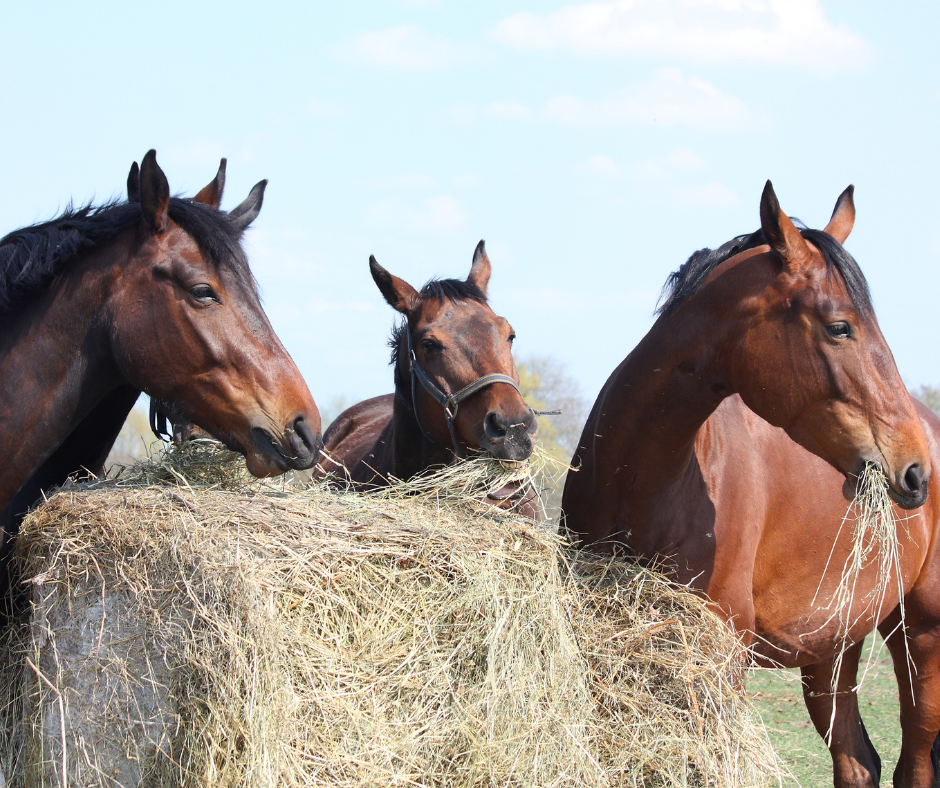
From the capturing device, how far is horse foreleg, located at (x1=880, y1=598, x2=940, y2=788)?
4453 millimetres

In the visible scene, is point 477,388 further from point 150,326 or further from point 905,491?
point 905,491

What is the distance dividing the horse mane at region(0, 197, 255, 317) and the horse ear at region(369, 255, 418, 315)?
143 centimetres

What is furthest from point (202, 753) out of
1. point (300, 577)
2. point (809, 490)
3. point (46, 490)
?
point (809, 490)

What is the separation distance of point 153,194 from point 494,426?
1534 mm

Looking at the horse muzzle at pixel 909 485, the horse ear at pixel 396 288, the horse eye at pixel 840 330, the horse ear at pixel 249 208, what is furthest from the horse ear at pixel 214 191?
the horse muzzle at pixel 909 485

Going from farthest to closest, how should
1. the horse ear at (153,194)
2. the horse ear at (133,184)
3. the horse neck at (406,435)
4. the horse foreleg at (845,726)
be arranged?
1. the horse foreleg at (845,726)
2. the horse neck at (406,435)
3. the horse ear at (133,184)
4. the horse ear at (153,194)

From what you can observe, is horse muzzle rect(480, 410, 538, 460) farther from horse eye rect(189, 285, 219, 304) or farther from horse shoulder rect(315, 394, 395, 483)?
horse shoulder rect(315, 394, 395, 483)

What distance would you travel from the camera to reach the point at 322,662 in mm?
2414

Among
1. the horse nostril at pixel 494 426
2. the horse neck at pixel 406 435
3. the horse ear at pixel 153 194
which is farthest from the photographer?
the horse neck at pixel 406 435

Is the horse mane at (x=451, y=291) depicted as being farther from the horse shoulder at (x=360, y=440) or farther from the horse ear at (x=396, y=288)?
the horse shoulder at (x=360, y=440)

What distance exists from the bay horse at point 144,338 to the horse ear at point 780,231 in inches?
67.5

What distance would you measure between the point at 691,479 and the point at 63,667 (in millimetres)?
2351

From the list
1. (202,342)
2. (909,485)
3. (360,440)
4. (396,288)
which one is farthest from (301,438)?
(360,440)

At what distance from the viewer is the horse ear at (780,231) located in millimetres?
2980
